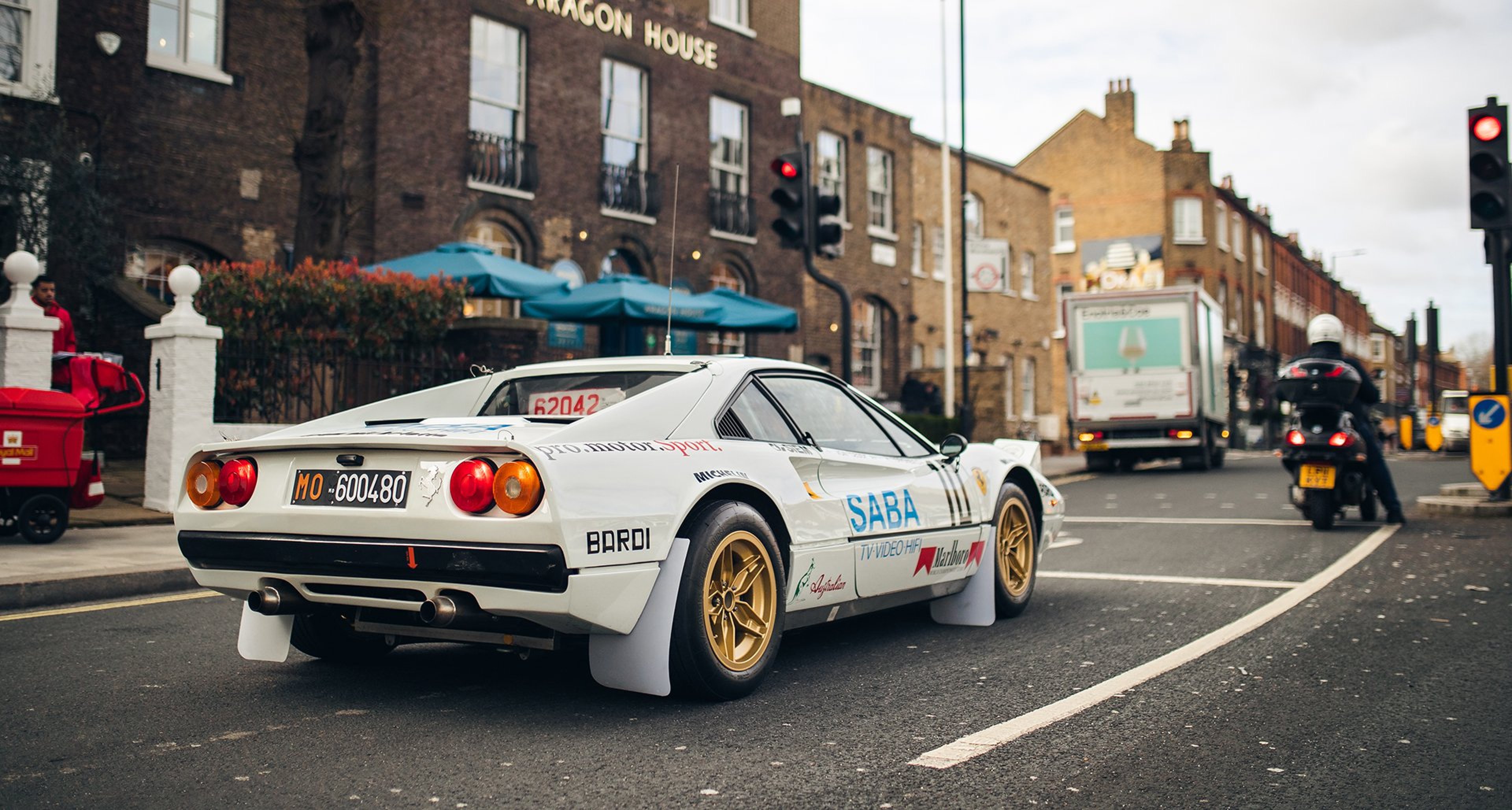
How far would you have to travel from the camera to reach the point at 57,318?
10.6 meters


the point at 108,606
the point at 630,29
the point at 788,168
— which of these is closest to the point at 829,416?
the point at 108,606

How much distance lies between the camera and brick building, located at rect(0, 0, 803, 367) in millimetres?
16172

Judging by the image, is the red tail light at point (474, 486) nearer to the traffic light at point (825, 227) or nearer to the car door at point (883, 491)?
the car door at point (883, 491)

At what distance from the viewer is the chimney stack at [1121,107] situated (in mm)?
50031

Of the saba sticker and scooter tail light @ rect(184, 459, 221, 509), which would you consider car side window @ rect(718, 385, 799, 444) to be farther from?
scooter tail light @ rect(184, 459, 221, 509)

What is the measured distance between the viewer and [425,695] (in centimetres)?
466

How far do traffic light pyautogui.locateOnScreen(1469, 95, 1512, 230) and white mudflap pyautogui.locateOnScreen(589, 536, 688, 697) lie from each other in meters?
10.1

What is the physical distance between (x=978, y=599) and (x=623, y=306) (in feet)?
30.9

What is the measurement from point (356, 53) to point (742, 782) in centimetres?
1214

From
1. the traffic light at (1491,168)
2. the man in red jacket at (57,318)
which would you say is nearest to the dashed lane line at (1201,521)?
the traffic light at (1491,168)

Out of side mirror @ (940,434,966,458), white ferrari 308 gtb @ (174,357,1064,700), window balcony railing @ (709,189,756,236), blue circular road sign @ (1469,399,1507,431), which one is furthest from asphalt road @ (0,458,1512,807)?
A: window balcony railing @ (709,189,756,236)

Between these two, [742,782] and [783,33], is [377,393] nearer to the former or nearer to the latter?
[742,782]

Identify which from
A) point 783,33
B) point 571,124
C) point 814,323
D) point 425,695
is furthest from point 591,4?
point 425,695

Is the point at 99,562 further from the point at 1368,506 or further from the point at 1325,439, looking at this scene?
the point at 1368,506
